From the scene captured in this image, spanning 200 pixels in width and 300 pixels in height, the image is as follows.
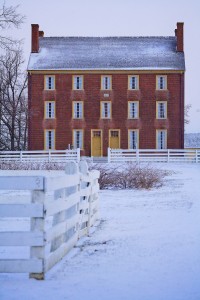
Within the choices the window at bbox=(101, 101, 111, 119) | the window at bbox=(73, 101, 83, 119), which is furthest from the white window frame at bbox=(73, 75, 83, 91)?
the window at bbox=(101, 101, 111, 119)

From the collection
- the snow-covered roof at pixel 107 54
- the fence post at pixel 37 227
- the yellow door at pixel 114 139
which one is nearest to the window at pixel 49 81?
the snow-covered roof at pixel 107 54

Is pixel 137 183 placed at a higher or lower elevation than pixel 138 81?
lower

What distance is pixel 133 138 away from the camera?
153ft

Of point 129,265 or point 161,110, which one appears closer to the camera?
point 129,265

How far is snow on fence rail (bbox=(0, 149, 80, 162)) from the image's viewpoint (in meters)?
40.8

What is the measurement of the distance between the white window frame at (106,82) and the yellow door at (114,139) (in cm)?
372

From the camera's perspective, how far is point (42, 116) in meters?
46.7

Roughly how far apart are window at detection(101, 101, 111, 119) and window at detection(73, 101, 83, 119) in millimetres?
1800

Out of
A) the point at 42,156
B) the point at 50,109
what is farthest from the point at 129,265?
the point at 50,109

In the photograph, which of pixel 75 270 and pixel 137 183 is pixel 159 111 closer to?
pixel 137 183

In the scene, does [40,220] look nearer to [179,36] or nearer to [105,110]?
[105,110]

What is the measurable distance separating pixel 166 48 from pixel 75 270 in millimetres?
44491

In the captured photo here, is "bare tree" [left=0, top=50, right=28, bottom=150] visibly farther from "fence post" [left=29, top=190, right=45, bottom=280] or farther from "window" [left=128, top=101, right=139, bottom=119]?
"fence post" [left=29, top=190, right=45, bottom=280]

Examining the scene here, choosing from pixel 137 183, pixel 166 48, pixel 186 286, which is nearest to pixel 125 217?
pixel 186 286
